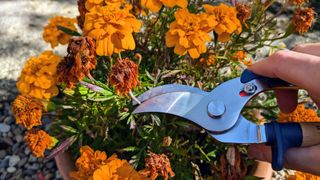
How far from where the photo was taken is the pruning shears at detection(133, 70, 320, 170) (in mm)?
910

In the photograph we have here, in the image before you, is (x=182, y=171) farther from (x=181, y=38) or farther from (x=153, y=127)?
(x=181, y=38)

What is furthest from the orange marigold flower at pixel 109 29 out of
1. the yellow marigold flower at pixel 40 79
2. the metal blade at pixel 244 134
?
the metal blade at pixel 244 134

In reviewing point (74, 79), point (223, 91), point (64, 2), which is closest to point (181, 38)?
point (223, 91)

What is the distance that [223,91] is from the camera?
1.04 meters

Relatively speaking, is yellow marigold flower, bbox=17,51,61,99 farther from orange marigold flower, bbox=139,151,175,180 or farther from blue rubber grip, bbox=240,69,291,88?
blue rubber grip, bbox=240,69,291,88

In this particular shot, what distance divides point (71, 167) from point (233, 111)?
Answer: 546 mm

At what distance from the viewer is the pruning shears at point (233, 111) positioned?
910mm

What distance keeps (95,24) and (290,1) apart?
57 cm

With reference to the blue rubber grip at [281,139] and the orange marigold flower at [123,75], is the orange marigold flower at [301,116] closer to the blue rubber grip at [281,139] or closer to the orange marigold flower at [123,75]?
the blue rubber grip at [281,139]

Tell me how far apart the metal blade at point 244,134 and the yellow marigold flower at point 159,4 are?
1.07 ft

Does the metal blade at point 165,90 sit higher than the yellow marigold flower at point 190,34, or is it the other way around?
the yellow marigold flower at point 190,34

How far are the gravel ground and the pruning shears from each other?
0.64 meters

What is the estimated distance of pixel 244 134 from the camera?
3.18ft

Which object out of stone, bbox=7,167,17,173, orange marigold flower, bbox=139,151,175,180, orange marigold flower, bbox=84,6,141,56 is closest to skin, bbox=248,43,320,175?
orange marigold flower, bbox=139,151,175,180
